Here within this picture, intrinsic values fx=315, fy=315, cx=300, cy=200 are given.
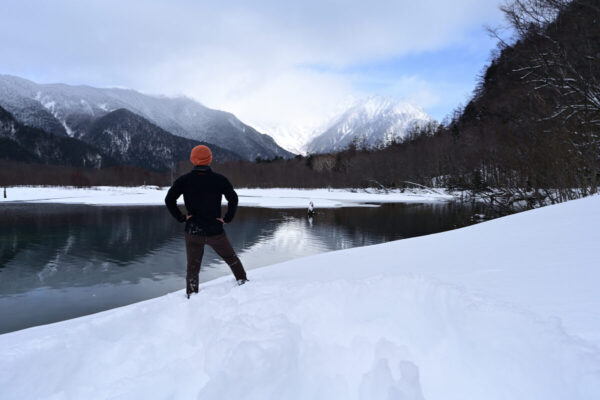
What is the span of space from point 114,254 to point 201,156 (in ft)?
33.1

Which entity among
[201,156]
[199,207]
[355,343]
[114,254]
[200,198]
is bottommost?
[114,254]

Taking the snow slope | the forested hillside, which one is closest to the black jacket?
the snow slope

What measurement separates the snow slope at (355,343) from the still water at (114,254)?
4.39m

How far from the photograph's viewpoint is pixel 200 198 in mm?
4672

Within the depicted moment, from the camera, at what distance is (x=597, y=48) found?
10062 mm

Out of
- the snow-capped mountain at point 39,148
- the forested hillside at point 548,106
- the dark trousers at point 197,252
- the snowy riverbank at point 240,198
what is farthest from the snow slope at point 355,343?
the snow-capped mountain at point 39,148

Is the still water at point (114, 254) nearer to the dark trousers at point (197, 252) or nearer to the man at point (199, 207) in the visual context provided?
the dark trousers at point (197, 252)

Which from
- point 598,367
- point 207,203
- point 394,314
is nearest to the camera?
point 598,367

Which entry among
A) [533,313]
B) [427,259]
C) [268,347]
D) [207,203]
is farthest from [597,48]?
[268,347]

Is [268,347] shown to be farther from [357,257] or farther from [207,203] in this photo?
[357,257]

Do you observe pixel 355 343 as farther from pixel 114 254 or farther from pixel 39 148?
pixel 39 148

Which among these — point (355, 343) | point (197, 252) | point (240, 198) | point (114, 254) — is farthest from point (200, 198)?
point (240, 198)

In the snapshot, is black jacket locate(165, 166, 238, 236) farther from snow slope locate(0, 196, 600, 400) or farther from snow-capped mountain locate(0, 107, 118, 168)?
snow-capped mountain locate(0, 107, 118, 168)

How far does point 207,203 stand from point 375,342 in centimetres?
319
